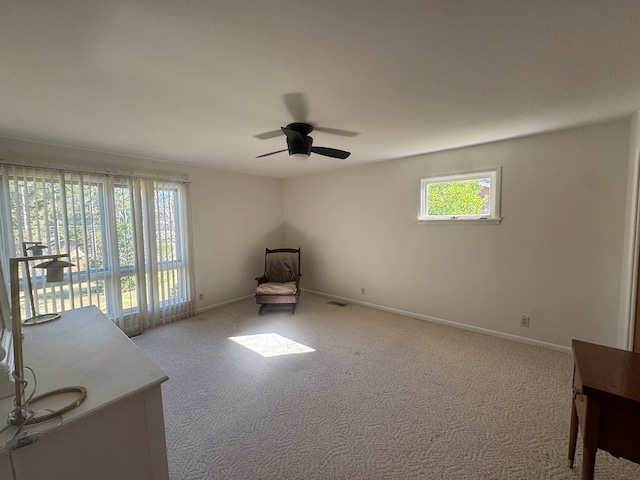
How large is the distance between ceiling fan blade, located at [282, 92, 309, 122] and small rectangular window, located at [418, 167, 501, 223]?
6.91 ft

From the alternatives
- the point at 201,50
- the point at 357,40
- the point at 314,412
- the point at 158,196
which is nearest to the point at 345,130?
the point at 357,40

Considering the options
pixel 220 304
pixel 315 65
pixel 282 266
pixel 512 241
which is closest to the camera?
pixel 315 65

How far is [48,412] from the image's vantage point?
0.92 metres

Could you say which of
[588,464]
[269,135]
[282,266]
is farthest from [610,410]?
[282,266]

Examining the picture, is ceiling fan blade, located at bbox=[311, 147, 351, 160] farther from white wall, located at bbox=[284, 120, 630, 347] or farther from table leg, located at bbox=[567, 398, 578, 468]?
table leg, located at bbox=[567, 398, 578, 468]

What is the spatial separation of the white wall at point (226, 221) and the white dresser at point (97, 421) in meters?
2.72

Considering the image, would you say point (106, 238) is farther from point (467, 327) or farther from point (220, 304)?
point (467, 327)

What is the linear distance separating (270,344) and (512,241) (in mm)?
2970

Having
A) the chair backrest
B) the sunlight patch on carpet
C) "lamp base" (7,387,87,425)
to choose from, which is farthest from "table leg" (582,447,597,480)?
the chair backrest

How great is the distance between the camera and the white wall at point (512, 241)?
253 cm

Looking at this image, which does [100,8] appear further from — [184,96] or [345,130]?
[345,130]

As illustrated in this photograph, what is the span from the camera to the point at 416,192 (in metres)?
3.69

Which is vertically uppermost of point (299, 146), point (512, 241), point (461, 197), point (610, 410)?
point (299, 146)

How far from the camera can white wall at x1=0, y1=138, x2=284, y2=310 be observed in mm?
3832
